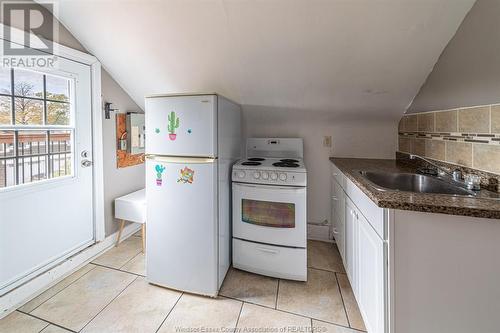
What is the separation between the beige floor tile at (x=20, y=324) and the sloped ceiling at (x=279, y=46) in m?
2.19

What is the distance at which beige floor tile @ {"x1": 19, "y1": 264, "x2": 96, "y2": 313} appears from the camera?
5.52 ft

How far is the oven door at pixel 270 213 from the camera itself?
1910mm

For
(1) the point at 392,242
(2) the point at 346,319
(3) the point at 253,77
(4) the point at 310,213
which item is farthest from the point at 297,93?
(2) the point at 346,319

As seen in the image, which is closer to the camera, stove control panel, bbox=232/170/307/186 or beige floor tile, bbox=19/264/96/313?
beige floor tile, bbox=19/264/96/313

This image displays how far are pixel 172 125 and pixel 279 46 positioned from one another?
1033 mm

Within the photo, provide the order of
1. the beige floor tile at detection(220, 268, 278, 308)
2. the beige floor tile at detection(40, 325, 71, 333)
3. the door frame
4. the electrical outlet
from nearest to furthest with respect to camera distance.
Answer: the beige floor tile at detection(40, 325, 71, 333) < the beige floor tile at detection(220, 268, 278, 308) < the door frame < the electrical outlet

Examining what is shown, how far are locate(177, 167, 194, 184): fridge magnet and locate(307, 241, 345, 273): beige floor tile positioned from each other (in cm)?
143

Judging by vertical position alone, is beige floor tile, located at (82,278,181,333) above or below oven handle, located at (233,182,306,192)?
below

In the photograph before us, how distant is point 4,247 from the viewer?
65.0 inches

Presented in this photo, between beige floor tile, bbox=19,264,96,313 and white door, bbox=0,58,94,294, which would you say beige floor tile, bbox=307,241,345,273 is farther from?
white door, bbox=0,58,94,294

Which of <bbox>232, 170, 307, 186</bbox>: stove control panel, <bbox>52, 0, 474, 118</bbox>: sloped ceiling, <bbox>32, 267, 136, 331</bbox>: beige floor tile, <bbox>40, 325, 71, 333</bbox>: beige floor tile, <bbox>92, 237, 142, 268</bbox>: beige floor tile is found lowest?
<bbox>40, 325, 71, 333</bbox>: beige floor tile

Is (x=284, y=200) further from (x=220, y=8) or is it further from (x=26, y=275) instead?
(x=26, y=275)

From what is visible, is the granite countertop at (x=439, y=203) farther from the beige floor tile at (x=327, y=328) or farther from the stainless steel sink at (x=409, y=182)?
the beige floor tile at (x=327, y=328)

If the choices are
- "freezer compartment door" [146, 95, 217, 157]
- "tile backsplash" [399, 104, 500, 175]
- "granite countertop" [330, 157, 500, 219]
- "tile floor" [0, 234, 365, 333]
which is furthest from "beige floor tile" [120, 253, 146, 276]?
"tile backsplash" [399, 104, 500, 175]
